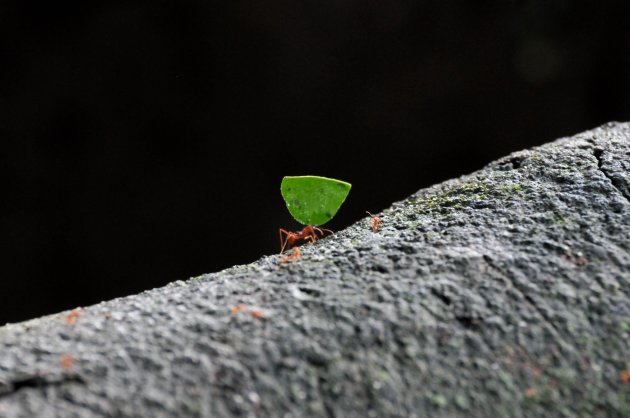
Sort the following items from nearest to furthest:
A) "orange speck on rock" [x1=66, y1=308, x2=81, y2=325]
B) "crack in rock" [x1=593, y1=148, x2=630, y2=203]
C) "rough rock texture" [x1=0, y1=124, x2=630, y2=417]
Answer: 1. "rough rock texture" [x1=0, y1=124, x2=630, y2=417]
2. "orange speck on rock" [x1=66, y1=308, x2=81, y2=325]
3. "crack in rock" [x1=593, y1=148, x2=630, y2=203]

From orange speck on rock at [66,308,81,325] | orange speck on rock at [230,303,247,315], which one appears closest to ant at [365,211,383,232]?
orange speck on rock at [230,303,247,315]

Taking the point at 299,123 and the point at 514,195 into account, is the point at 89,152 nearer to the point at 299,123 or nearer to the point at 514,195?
the point at 299,123

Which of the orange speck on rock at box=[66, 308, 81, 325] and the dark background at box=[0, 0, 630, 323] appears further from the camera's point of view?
the dark background at box=[0, 0, 630, 323]

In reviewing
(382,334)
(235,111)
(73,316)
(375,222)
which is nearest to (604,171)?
(375,222)

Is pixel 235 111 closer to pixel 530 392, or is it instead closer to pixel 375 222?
pixel 375 222

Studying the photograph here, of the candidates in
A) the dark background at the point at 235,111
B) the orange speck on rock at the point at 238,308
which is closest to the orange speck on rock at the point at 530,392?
the orange speck on rock at the point at 238,308

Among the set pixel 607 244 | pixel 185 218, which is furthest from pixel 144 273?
pixel 607 244

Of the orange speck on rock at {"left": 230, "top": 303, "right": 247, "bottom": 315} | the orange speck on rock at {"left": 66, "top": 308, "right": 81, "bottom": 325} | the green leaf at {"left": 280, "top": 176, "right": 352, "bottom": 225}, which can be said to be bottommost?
the orange speck on rock at {"left": 66, "top": 308, "right": 81, "bottom": 325}

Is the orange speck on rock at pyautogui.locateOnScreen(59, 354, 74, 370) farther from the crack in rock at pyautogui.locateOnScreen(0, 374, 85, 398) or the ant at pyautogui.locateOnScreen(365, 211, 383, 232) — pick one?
the ant at pyautogui.locateOnScreen(365, 211, 383, 232)
